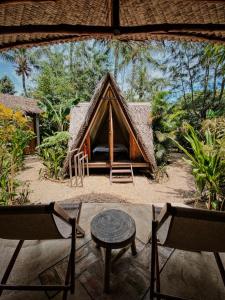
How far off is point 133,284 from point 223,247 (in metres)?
1.07

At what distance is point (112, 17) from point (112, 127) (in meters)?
5.24

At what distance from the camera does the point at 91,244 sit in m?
2.81

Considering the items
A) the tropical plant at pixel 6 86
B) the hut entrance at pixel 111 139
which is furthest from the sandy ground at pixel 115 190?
the tropical plant at pixel 6 86

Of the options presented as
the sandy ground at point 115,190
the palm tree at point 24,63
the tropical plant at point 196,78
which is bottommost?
the sandy ground at point 115,190

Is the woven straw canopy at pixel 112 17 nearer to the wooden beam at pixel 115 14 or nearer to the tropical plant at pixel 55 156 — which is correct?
the wooden beam at pixel 115 14

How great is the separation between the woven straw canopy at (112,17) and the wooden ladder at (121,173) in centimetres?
544

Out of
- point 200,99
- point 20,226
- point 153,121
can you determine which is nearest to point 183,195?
point 153,121

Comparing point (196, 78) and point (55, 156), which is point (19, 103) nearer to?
point (55, 156)

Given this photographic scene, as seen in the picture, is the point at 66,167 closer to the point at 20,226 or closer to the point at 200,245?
the point at 20,226

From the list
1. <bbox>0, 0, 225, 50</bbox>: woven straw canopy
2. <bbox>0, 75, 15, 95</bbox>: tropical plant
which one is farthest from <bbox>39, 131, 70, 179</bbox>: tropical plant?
<bbox>0, 75, 15, 95</bbox>: tropical plant

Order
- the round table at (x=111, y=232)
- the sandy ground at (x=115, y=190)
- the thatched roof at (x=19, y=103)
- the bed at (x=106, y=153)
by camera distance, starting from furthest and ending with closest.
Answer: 1. the thatched roof at (x=19, y=103)
2. the bed at (x=106, y=153)
3. the sandy ground at (x=115, y=190)
4. the round table at (x=111, y=232)

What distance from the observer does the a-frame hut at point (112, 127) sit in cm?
689

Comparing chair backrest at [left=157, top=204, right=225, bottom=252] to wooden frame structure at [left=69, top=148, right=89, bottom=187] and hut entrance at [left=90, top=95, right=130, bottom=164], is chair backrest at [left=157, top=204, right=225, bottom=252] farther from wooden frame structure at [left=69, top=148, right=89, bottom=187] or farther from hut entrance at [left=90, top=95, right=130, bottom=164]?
hut entrance at [left=90, top=95, right=130, bottom=164]

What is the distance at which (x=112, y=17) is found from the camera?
194cm
